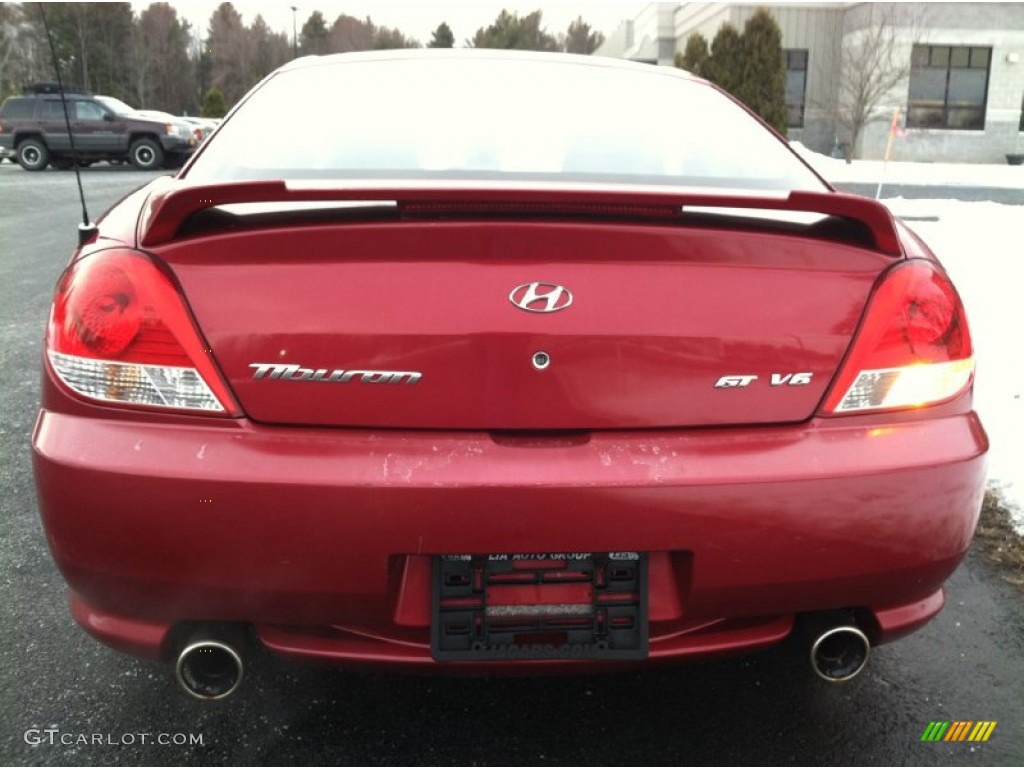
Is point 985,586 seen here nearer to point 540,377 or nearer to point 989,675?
point 989,675

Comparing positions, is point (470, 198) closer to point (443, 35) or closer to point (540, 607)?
point (540, 607)

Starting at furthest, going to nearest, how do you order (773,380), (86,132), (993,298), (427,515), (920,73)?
(920,73) < (86,132) < (993,298) < (773,380) < (427,515)

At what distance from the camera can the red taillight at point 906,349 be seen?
1.69 m

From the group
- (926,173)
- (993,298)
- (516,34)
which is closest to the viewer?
(993,298)

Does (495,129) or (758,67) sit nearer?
(495,129)

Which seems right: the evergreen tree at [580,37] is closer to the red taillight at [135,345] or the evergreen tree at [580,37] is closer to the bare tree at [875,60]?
the bare tree at [875,60]

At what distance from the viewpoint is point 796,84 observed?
34656 mm

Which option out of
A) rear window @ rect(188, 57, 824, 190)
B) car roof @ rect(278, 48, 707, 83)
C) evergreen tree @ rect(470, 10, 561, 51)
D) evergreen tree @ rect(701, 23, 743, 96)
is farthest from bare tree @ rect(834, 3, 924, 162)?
evergreen tree @ rect(470, 10, 561, 51)

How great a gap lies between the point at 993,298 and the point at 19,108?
2424cm

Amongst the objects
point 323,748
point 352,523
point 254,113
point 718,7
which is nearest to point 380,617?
Answer: point 352,523

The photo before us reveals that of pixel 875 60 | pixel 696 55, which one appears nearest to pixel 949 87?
pixel 875 60

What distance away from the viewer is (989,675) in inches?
89.1

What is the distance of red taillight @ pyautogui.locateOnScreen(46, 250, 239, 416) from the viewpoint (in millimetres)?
1611

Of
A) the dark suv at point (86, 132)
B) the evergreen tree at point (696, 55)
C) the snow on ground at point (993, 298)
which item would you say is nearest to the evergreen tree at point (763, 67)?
the evergreen tree at point (696, 55)
